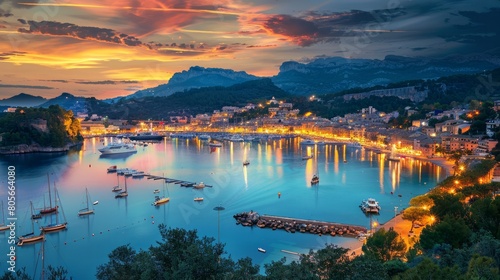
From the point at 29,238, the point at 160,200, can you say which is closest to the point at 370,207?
the point at 160,200

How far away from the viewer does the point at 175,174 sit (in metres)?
12.7

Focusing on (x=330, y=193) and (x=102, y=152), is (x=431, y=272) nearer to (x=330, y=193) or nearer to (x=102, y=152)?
(x=330, y=193)

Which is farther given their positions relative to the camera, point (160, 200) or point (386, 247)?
point (160, 200)

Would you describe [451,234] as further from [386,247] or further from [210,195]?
[210,195]

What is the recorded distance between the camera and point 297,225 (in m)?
7.15

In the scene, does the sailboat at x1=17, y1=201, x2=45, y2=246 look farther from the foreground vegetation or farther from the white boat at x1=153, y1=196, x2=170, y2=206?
the foreground vegetation

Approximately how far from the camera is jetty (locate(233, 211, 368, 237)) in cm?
681

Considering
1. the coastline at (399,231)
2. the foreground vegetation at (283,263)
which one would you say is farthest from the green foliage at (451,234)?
the coastline at (399,231)

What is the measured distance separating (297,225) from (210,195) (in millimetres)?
3312

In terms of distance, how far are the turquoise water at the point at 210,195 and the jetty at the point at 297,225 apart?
17cm

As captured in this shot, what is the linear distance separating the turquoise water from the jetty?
166 millimetres

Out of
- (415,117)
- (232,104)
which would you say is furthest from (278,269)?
(232,104)

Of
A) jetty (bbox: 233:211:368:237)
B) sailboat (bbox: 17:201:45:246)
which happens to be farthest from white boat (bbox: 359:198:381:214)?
sailboat (bbox: 17:201:45:246)

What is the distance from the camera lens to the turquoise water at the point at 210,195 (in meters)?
6.57
